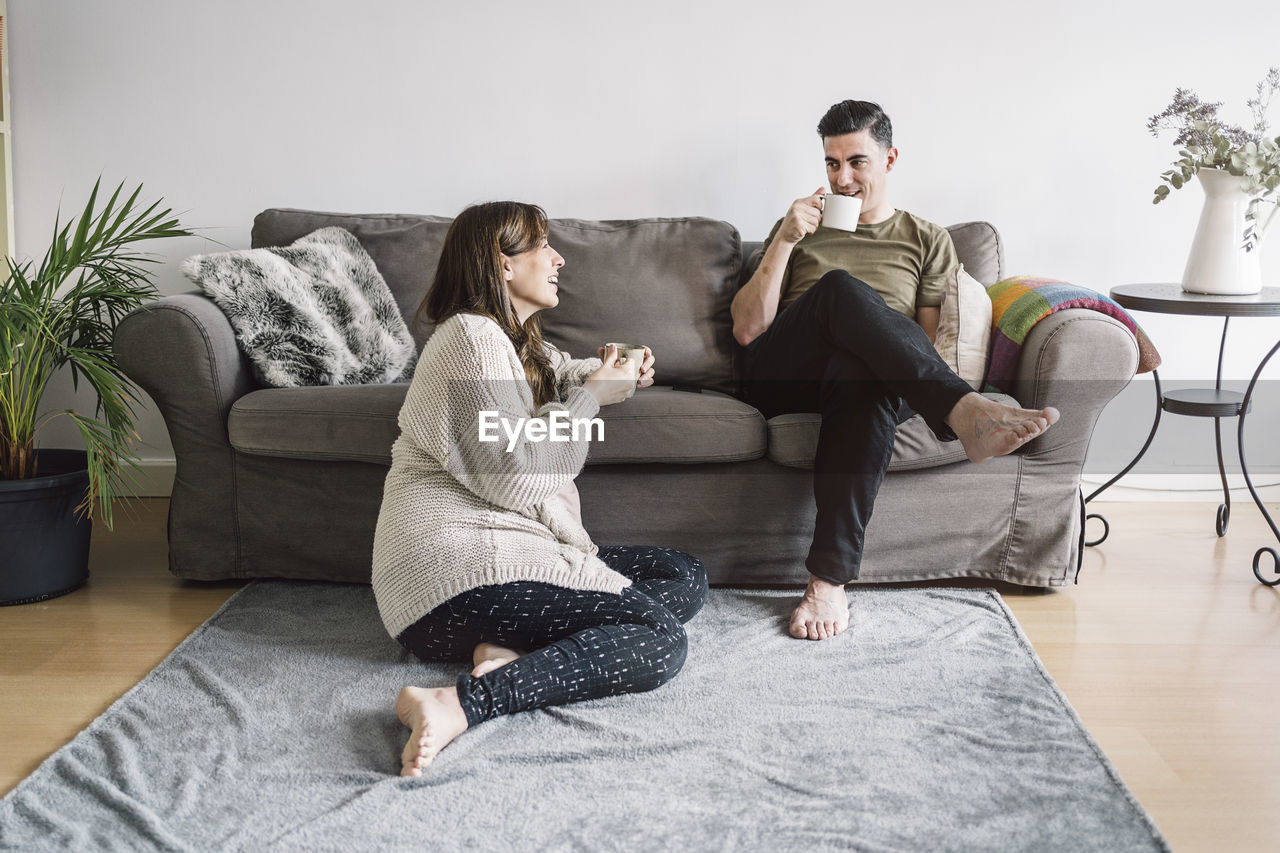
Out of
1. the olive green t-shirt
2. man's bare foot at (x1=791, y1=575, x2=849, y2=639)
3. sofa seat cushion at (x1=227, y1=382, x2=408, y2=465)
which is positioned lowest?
man's bare foot at (x1=791, y1=575, x2=849, y2=639)

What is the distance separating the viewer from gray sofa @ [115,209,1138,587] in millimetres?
2150

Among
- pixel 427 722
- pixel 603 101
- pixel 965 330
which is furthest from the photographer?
pixel 603 101

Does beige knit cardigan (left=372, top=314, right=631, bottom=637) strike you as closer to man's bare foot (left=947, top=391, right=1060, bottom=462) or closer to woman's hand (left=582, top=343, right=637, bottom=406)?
woman's hand (left=582, top=343, right=637, bottom=406)

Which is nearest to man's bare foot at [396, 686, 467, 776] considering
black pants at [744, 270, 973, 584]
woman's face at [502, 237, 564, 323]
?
woman's face at [502, 237, 564, 323]

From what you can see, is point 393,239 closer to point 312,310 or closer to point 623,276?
point 312,310

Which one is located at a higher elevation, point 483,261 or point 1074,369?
point 483,261

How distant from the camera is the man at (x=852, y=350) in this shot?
6.39 feet

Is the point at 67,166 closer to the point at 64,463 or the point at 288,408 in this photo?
the point at 64,463

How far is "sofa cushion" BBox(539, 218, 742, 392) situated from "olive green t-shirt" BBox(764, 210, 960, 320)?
0.19m

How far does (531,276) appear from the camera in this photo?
1.76m

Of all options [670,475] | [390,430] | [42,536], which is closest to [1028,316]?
[670,475]

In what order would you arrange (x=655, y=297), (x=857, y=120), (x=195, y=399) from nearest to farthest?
1. (x=195, y=399)
2. (x=857, y=120)
3. (x=655, y=297)

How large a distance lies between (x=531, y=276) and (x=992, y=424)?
2.80ft

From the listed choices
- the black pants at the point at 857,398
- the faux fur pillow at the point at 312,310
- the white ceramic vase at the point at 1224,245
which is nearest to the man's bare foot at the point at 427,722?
the black pants at the point at 857,398
